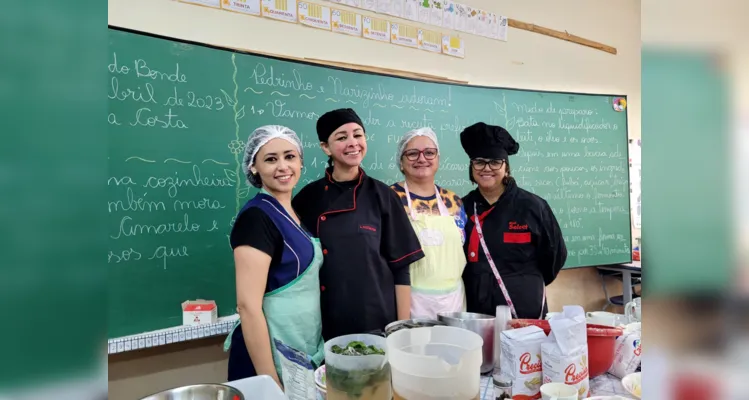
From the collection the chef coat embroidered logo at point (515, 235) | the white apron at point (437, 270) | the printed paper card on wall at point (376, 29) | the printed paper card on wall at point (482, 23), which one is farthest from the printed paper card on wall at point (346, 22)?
the chef coat embroidered logo at point (515, 235)

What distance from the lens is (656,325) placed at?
0.20m

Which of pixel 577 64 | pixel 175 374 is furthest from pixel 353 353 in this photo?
pixel 577 64

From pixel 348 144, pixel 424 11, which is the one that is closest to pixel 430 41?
pixel 424 11

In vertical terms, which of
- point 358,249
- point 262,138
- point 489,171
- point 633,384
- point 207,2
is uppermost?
point 207,2

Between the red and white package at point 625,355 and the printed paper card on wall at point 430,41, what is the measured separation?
2.17m

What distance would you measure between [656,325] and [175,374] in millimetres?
2164

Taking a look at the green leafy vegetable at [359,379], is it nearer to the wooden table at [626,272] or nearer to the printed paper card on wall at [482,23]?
the printed paper card on wall at [482,23]

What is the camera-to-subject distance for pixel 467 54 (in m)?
3.06

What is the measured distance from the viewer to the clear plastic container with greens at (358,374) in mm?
774

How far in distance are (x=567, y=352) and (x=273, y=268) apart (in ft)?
3.02

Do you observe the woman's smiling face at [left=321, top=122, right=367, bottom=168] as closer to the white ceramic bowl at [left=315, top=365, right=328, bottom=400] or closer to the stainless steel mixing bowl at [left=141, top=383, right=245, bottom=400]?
the white ceramic bowl at [left=315, top=365, right=328, bottom=400]

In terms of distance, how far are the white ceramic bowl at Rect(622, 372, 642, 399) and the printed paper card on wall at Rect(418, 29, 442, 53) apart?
228 cm

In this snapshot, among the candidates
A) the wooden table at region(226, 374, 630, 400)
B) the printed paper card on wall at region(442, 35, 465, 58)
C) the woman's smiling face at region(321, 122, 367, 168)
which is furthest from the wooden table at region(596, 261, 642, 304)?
the woman's smiling face at region(321, 122, 367, 168)

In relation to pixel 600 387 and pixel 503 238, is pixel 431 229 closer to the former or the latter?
pixel 503 238
